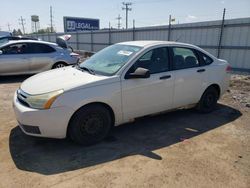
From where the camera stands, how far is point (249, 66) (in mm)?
10203

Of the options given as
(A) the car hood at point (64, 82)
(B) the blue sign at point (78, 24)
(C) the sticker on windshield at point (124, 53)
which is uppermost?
(B) the blue sign at point (78, 24)

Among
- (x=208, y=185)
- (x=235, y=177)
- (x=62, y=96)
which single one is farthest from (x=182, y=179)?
(x=62, y=96)

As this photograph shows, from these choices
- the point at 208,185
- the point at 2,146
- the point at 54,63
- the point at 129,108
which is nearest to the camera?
the point at 208,185

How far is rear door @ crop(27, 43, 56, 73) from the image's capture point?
8.84 m

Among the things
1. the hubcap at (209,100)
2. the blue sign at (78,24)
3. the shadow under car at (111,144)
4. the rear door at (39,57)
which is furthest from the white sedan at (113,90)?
the blue sign at (78,24)

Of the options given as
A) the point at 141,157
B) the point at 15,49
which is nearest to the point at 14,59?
the point at 15,49

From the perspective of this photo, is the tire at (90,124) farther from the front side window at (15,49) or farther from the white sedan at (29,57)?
the front side window at (15,49)

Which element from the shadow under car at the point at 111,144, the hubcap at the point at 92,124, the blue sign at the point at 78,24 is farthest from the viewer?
the blue sign at the point at 78,24

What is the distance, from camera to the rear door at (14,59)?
8.43m

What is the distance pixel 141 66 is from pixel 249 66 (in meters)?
7.85

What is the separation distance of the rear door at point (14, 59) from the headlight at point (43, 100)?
18.9 ft

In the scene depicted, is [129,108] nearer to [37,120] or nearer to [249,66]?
[37,120]

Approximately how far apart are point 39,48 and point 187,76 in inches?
248

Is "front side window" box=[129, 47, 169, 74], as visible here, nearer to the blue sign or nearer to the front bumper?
the front bumper
